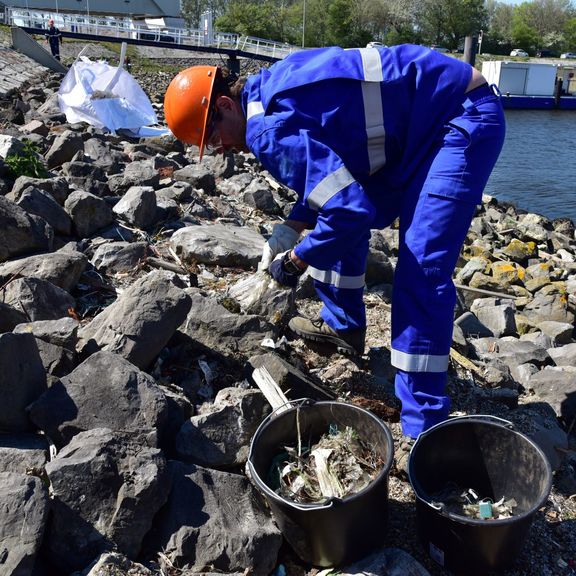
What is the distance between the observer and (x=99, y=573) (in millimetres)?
1996

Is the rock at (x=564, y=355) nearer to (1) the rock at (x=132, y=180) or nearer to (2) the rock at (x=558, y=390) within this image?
(2) the rock at (x=558, y=390)

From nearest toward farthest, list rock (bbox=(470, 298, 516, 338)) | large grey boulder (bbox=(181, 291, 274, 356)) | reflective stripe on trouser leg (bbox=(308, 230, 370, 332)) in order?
large grey boulder (bbox=(181, 291, 274, 356)) → reflective stripe on trouser leg (bbox=(308, 230, 370, 332)) → rock (bbox=(470, 298, 516, 338))

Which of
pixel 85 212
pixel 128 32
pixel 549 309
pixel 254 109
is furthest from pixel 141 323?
pixel 128 32

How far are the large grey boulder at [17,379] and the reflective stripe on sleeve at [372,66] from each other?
1.74 m

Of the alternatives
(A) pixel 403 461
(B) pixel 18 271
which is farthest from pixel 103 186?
(A) pixel 403 461

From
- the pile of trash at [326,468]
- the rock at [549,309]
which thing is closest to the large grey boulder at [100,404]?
the pile of trash at [326,468]

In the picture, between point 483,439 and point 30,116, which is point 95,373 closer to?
point 483,439

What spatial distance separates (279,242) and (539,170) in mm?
16890

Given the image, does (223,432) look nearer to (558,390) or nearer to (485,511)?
(485,511)

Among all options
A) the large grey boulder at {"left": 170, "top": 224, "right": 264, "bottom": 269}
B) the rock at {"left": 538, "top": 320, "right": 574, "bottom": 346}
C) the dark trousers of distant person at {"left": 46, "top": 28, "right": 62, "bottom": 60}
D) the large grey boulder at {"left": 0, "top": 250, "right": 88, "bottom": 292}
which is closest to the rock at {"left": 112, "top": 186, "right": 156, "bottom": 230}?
the large grey boulder at {"left": 170, "top": 224, "right": 264, "bottom": 269}

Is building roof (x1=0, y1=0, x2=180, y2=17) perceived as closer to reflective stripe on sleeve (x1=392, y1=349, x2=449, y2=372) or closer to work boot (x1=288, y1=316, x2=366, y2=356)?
work boot (x1=288, y1=316, x2=366, y2=356)

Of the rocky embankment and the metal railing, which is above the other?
the metal railing

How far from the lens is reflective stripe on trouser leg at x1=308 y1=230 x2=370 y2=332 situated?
3641 millimetres

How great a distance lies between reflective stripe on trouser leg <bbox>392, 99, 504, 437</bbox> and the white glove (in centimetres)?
74
